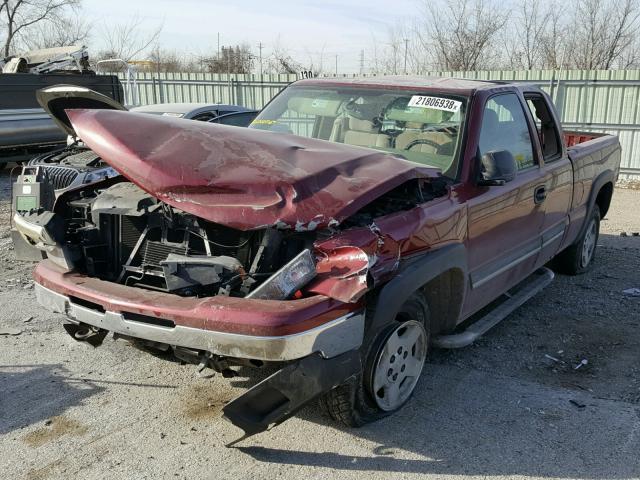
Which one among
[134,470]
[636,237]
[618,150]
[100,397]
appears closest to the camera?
[134,470]

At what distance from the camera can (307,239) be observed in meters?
3.15

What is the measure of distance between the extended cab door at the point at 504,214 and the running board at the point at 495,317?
141 millimetres

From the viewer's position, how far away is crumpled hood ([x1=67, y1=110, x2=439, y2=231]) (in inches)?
117

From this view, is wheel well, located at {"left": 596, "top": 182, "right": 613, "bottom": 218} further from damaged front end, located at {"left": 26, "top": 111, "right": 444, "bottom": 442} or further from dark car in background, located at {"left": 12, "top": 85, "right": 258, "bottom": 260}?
dark car in background, located at {"left": 12, "top": 85, "right": 258, "bottom": 260}

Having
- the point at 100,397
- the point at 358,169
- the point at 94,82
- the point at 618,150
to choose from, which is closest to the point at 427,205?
the point at 358,169

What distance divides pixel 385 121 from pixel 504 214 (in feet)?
3.51

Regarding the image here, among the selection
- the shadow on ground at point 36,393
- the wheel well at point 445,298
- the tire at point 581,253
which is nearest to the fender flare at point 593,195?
the tire at point 581,253

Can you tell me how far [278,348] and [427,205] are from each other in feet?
4.29

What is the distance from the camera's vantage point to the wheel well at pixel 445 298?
12.5ft

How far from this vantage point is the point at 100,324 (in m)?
3.16

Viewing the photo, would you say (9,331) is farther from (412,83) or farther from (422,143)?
(412,83)

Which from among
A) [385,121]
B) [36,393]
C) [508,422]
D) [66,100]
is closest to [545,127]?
[385,121]

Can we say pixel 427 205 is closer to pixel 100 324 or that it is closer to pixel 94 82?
pixel 100 324

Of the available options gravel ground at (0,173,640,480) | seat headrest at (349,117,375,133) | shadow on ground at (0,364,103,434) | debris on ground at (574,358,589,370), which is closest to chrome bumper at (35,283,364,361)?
gravel ground at (0,173,640,480)
